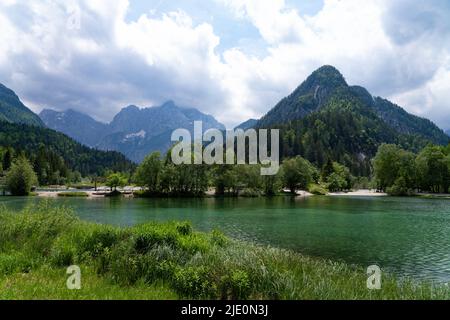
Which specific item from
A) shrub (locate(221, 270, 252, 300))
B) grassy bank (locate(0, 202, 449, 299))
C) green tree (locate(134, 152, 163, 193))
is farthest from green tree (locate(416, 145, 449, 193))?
shrub (locate(221, 270, 252, 300))

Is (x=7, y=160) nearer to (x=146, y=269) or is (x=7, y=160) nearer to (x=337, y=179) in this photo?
(x=337, y=179)

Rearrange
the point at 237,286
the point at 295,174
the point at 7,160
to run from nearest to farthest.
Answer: the point at 237,286, the point at 295,174, the point at 7,160

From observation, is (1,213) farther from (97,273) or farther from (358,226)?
(358,226)

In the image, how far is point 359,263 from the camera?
27.1 metres

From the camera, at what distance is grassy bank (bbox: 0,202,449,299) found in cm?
1297

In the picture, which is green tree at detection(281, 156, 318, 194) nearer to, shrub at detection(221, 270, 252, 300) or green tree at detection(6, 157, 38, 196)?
green tree at detection(6, 157, 38, 196)

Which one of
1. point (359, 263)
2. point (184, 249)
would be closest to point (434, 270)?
point (359, 263)

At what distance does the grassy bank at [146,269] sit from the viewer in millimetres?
12969

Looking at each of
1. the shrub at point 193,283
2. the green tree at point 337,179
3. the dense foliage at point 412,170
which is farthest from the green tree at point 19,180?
the shrub at point 193,283

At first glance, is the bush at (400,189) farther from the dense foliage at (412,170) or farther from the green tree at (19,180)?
→ the green tree at (19,180)

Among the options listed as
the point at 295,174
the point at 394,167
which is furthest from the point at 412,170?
the point at 295,174

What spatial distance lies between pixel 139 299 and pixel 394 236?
35145 mm

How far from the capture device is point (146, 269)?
51.4 feet
